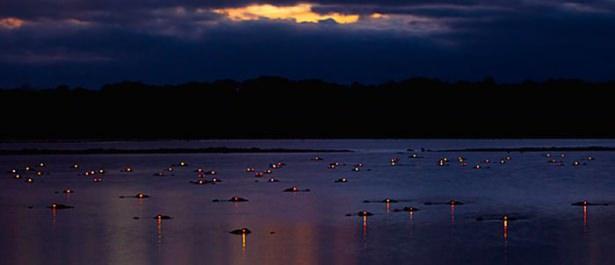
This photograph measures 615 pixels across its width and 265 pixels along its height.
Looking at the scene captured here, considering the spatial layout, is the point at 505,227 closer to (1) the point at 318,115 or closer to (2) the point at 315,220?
(2) the point at 315,220

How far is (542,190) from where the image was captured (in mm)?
41156

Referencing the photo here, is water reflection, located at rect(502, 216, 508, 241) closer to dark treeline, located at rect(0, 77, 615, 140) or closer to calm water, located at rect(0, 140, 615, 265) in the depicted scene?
calm water, located at rect(0, 140, 615, 265)

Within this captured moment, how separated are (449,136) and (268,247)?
115220mm

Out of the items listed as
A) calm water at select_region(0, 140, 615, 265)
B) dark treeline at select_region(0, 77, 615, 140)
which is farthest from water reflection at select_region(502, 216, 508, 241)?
dark treeline at select_region(0, 77, 615, 140)

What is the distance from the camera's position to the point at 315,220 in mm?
30234

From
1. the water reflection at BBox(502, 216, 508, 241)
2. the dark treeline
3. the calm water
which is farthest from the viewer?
the dark treeline

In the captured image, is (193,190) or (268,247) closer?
(268,247)

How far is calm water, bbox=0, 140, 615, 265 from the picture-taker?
23266 mm

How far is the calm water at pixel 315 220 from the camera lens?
2327 cm

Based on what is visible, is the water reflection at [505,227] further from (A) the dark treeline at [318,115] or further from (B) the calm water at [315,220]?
(A) the dark treeline at [318,115]

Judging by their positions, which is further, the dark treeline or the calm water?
the dark treeline

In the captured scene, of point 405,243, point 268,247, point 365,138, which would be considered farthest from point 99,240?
point 365,138

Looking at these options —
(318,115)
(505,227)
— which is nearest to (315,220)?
(505,227)

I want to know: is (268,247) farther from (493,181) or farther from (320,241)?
(493,181)
